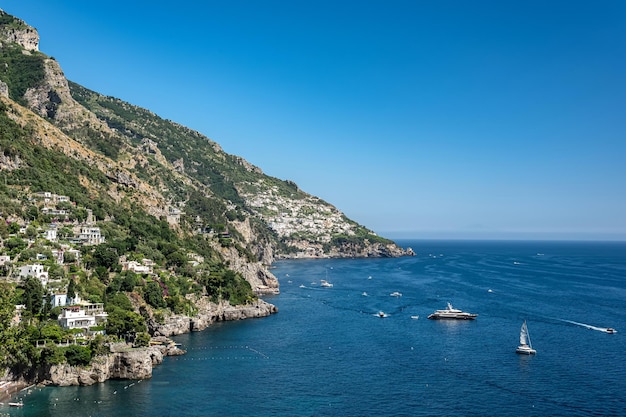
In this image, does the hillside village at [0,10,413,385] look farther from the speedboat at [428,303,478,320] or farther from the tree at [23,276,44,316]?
the speedboat at [428,303,478,320]

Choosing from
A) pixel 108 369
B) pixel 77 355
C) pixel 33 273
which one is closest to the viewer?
pixel 77 355

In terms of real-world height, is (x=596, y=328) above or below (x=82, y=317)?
below

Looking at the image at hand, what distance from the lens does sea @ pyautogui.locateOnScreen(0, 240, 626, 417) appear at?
64.8 meters

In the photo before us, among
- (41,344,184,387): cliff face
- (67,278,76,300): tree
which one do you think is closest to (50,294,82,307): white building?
(67,278,76,300): tree

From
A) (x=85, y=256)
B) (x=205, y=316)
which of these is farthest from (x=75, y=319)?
(x=205, y=316)

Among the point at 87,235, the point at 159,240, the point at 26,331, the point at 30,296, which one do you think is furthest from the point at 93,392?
the point at 159,240

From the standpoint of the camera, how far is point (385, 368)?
269 feet

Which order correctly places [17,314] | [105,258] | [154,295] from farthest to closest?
[105,258] < [154,295] < [17,314]

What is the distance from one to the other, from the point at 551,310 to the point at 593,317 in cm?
1019

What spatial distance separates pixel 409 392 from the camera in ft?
233

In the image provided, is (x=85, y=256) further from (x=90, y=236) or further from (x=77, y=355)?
(x=77, y=355)

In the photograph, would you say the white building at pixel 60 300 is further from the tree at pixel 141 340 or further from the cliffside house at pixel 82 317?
the tree at pixel 141 340

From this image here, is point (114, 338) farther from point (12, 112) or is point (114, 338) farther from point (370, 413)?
point (12, 112)

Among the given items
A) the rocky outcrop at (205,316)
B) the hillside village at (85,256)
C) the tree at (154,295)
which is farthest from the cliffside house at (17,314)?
the tree at (154,295)
